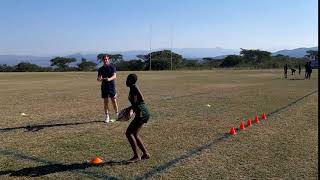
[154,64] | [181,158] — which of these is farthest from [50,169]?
[154,64]

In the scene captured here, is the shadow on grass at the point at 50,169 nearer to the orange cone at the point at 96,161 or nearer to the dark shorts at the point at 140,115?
the orange cone at the point at 96,161

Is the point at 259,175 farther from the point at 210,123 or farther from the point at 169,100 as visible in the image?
the point at 169,100

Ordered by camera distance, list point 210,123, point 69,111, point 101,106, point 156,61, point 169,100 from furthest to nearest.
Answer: point 156,61 < point 169,100 < point 101,106 < point 69,111 < point 210,123

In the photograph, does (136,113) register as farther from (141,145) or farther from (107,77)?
(107,77)

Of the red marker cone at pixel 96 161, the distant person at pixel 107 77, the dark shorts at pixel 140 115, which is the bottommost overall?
the red marker cone at pixel 96 161

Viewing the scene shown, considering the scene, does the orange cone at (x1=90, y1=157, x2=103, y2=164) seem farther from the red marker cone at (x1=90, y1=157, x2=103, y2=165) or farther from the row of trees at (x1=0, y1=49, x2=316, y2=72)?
the row of trees at (x1=0, y1=49, x2=316, y2=72)

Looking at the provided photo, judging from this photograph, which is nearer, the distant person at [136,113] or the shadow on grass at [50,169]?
the shadow on grass at [50,169]

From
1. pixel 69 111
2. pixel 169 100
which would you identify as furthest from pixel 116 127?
pixel 169 100

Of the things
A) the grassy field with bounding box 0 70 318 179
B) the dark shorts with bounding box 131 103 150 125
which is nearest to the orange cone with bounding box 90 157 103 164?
the grassy field with bounding box 0 70 318 179

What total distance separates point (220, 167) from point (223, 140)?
2.20m

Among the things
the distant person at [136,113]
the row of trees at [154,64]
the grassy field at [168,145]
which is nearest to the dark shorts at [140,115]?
the distant person at [136,113]

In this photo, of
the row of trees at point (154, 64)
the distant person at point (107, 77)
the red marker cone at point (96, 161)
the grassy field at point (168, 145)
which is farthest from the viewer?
the row of trees at point (154, 64)

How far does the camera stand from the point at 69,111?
14484 mm

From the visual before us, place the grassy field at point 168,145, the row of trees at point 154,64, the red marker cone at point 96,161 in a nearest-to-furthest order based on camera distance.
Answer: the grassy field at point 168,145, the red marker cone at point 96,161, the row of trees at point 154,64
